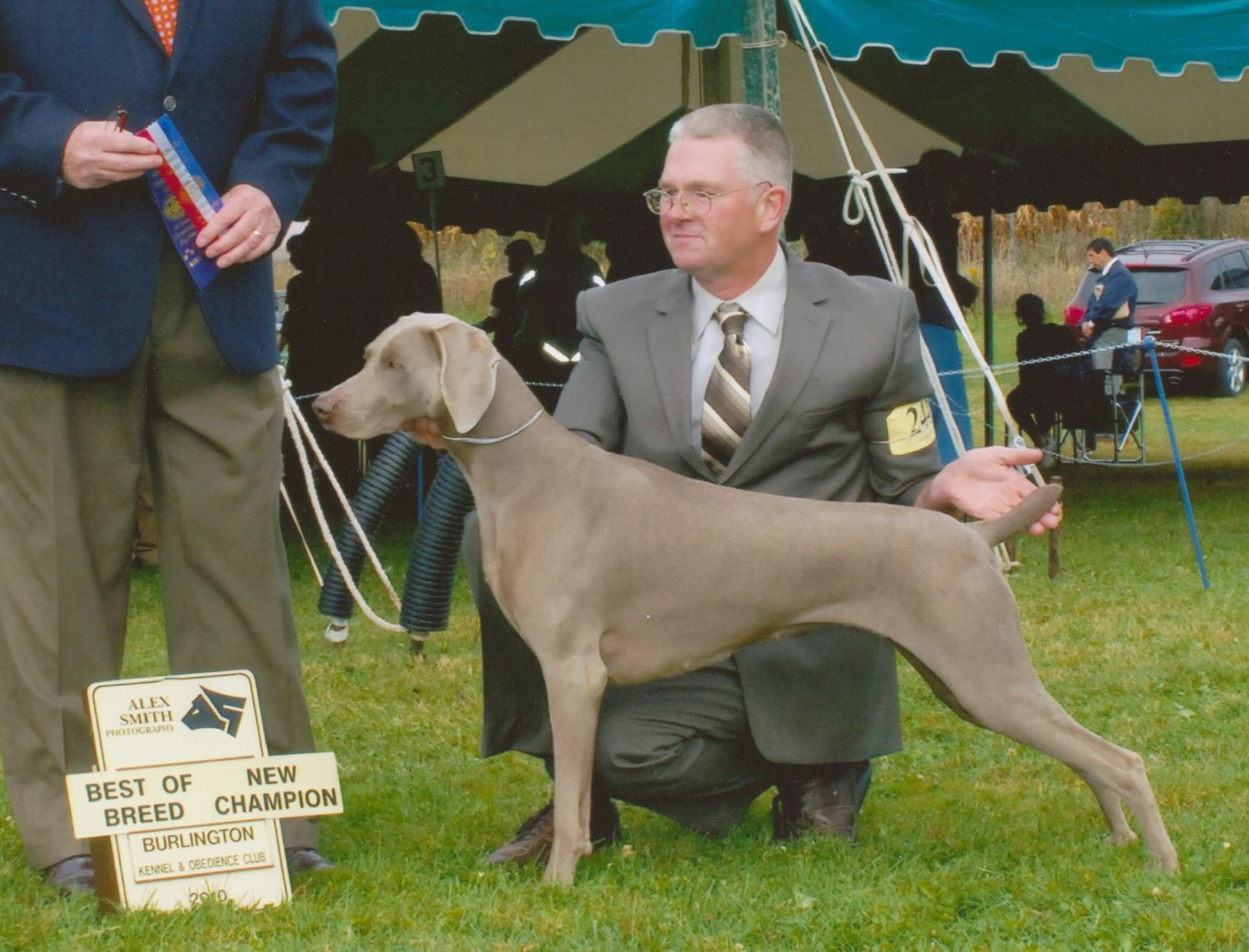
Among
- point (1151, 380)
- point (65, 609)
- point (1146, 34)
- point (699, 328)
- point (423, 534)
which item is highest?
point (1146, 34)

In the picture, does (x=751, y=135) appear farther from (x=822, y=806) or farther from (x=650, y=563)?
(x=822, y=806)

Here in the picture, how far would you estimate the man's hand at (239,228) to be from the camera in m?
3.43

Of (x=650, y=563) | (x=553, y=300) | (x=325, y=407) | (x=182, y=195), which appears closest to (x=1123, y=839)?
(x=650, y=563)

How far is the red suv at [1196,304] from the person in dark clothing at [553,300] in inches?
496

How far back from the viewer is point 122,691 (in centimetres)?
340

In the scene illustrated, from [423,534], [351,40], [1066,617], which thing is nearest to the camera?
[423,534]

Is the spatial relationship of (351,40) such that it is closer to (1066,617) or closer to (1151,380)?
(1066,617)

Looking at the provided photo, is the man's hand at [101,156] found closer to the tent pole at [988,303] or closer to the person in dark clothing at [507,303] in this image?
the person in dark clothing at [507,303]

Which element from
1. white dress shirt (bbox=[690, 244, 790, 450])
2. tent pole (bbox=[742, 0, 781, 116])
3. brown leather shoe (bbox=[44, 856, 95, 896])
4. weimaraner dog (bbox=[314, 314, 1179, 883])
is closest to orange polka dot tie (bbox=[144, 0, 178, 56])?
weimaraner dog (bbox=[314, 314, 1179, 883])

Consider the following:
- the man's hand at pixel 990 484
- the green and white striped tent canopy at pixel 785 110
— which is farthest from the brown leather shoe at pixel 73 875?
the green and white striped tent canopy at pixel 785 110

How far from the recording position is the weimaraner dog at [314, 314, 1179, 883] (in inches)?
137

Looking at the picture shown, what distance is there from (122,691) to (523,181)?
11.2 meters

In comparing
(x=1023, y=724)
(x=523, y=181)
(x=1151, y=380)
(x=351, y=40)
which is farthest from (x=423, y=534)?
(x=1151, y=380)

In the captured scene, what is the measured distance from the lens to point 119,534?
367 cm
